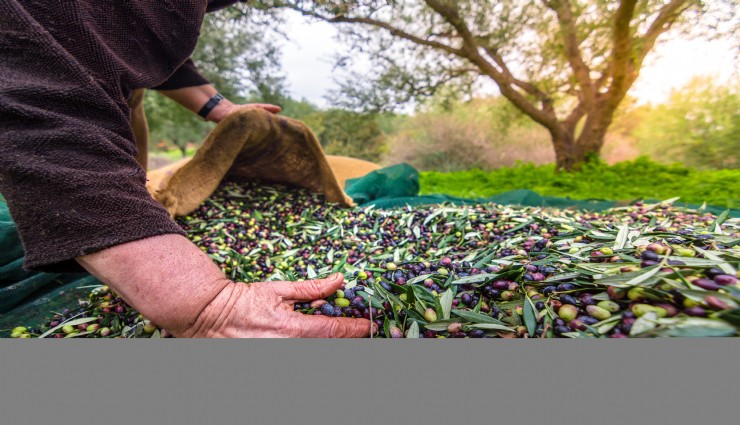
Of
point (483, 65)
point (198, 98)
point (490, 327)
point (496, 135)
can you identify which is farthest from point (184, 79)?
point (496, 135)

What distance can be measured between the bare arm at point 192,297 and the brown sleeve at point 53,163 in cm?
4

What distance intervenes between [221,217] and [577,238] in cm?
158

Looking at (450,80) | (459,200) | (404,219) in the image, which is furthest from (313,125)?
(404,219)

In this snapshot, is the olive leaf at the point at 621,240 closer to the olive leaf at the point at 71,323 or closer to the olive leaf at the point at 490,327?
the olive leaf at the point at 490,327

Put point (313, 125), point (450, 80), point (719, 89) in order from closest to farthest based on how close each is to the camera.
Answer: point (719, 89) < point (450, 80) < point (313, 125)

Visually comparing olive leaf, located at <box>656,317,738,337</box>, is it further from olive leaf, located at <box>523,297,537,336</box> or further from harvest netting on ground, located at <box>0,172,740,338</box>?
olive leaf, located at <box>523,297,537,336</box>

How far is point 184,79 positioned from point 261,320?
1.57 metres

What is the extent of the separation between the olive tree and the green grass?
0.42m

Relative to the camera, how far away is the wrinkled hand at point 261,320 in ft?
2.31

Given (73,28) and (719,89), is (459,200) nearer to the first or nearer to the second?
(719,89)

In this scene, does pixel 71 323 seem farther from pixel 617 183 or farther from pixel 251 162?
pixel 617 183

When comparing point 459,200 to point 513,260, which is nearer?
point 513,260

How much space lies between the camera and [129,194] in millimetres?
704

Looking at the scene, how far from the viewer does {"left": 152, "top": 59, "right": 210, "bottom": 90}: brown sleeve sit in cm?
168
